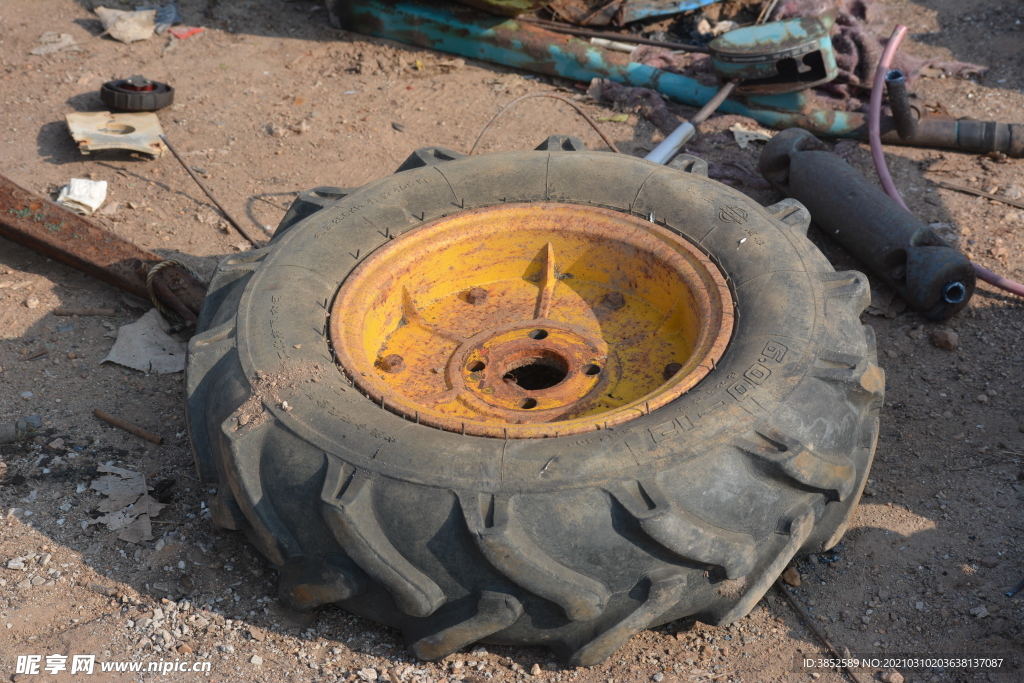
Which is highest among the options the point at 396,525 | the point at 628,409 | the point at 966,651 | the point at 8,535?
the point at 628,409

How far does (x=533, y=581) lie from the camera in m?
2.35

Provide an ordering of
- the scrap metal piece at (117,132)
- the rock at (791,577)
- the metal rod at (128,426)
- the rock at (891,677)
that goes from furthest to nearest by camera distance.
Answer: the scrap metal piece at (117,132) → the metal rod at (128,426) → the rock at (791,577) → the rock at (891,677)

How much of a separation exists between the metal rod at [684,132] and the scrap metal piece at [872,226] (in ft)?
1.45

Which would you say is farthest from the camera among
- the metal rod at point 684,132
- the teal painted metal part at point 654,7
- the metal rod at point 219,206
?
the teal painted metal part at point 654,7

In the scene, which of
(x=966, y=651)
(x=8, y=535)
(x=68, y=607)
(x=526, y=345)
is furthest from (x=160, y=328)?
(x=966, y=651)

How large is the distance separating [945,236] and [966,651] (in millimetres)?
2513

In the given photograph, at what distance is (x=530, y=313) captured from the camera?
3551 mm

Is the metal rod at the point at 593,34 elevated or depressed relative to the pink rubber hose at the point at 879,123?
depressed

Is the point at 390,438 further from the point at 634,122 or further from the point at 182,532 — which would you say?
the point at 634,122

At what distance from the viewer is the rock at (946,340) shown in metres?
3.97

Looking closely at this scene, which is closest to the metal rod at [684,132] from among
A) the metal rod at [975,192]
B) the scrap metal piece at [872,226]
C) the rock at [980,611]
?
the scrap metal piece at [872,226]

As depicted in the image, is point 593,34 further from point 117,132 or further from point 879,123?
point 117,132

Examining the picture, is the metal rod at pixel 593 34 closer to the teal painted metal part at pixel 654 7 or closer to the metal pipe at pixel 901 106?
the teal painted metal part at pixel 654 7

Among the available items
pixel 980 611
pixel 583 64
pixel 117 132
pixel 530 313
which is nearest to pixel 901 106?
pixel 583 64
